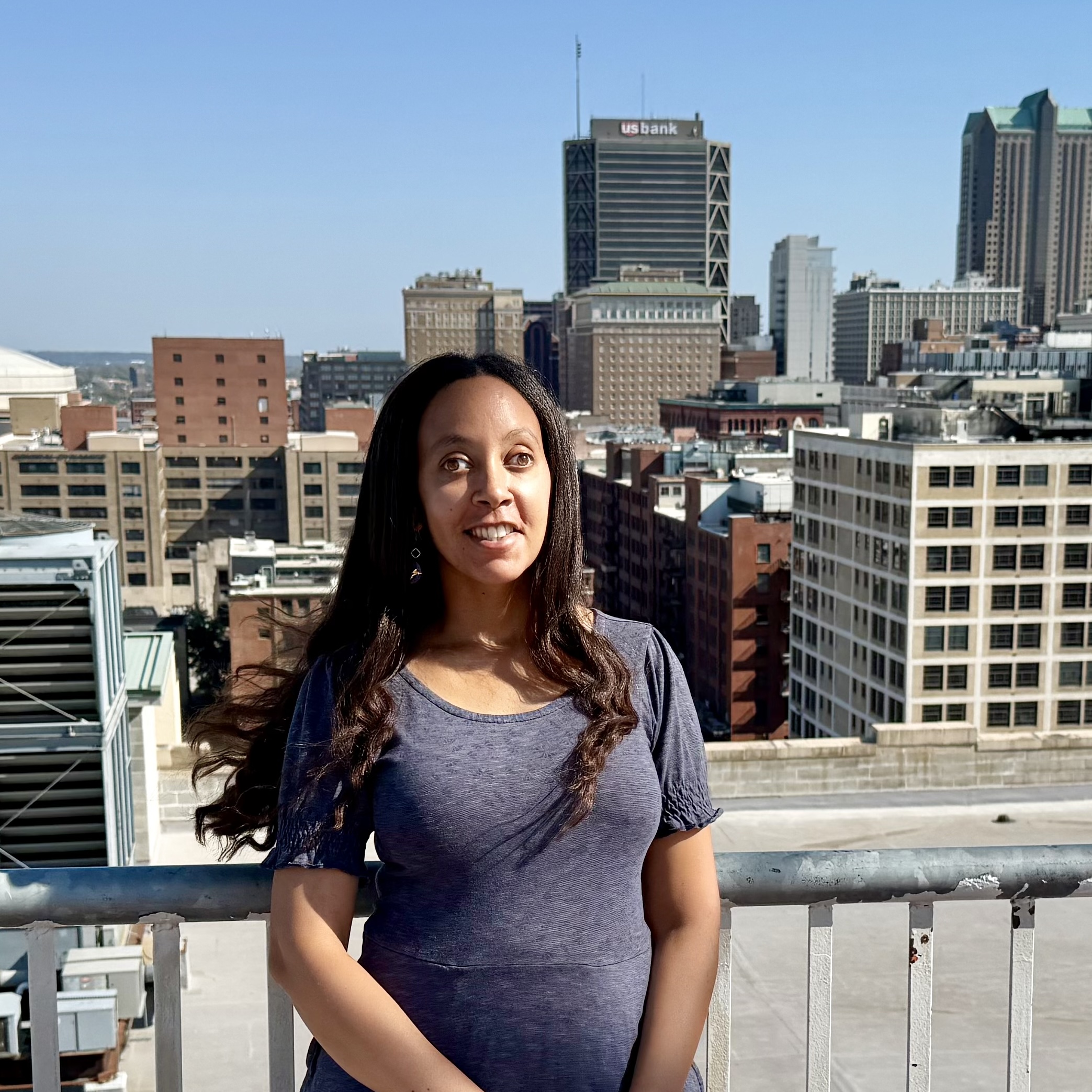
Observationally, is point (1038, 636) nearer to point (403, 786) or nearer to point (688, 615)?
point (688, 615)

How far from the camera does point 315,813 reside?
2.38 metres

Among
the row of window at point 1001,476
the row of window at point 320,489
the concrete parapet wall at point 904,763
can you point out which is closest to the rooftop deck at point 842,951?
the concrete parapet wall at point 904,763

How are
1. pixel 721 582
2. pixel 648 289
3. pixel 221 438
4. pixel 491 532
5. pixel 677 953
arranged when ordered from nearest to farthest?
pixel 677 953, pixel 491 532, pixel 721 582, pixel 221 438, pixel 648 289

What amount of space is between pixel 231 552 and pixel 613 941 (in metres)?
61.5

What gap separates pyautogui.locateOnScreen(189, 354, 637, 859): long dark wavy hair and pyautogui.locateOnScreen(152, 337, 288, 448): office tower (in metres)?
91.9

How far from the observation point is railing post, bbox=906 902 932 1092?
2809 millimetres

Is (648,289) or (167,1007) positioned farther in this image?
(648,289)

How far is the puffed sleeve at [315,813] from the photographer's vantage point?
93.9 inches

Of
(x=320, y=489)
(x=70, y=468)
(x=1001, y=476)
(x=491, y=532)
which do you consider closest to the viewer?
(x=491, y=532)

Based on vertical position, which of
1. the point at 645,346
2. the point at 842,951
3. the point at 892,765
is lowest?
the point at 892,765

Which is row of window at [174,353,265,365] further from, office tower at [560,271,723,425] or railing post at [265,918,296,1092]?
railing post at [265,918,296,1092]

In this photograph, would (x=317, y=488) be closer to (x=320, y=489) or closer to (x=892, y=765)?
(x=320, y=489)

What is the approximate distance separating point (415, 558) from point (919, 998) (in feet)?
4.71

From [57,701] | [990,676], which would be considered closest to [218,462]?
[990,676]
